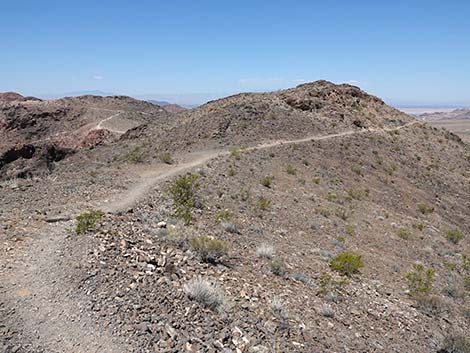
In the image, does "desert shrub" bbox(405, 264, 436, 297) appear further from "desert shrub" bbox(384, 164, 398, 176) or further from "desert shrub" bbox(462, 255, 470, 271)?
"desert shrub" bbox(384, 164, 398, 176)

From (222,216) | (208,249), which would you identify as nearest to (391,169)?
(222,216)

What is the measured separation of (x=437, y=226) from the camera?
73.3 ft

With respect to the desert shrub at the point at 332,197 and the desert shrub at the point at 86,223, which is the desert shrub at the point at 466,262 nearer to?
the desert shrub at the point at 332,197

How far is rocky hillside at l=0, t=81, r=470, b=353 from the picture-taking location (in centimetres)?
705

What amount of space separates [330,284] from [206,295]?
172 inches

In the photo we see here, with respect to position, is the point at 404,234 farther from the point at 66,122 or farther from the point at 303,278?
the point at 66,122

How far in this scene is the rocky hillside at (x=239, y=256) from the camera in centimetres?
705

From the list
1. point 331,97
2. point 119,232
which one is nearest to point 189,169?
point 119,232

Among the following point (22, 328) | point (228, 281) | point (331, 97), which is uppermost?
point (331, 97)

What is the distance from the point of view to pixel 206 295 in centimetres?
777

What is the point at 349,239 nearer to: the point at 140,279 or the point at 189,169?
the point at 189,169

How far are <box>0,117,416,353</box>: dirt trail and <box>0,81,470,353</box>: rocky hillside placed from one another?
0.03 meters

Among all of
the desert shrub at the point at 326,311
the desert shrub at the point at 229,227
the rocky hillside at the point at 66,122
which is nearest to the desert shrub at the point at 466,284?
the desert shrub at the point at 326,311

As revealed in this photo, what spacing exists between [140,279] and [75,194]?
8083 mm
